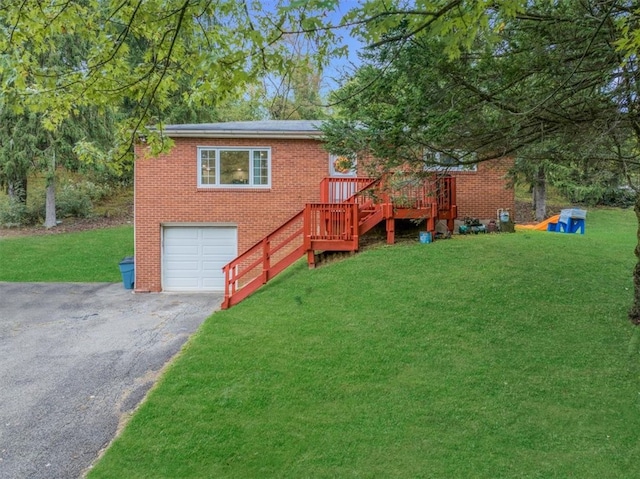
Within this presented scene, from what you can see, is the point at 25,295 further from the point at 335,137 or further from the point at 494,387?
the point at 494,387

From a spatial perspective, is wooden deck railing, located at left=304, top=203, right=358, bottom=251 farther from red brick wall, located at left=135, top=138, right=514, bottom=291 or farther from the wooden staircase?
red brick wall, located at left=135, top=138, right=514, bottom=291

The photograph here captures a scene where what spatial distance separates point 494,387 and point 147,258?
896 cm

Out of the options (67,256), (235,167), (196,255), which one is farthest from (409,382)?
(67,256)

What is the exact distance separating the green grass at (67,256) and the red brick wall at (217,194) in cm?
271

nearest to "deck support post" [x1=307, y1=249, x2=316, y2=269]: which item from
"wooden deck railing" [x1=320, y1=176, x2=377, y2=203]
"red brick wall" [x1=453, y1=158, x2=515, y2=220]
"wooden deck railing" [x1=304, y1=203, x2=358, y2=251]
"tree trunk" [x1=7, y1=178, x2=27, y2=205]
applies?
"wooden deck railing" [x1=304, y1=203, x2=358, y2=251]

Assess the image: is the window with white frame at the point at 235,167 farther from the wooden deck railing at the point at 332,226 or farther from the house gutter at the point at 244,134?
the wooden deck railing at the point at 332,226

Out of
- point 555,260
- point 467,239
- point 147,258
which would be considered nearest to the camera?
point 555,260

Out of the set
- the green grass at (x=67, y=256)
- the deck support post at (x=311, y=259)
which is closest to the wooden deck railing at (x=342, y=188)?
the deck support post at (x=311, y=259)

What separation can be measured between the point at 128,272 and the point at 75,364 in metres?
5.38

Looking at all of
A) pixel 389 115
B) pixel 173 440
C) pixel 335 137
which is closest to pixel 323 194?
pixel 335 137

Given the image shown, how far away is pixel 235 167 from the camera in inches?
434

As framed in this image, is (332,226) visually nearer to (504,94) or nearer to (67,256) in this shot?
(504,94)

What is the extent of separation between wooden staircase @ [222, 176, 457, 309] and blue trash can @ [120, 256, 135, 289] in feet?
9.71

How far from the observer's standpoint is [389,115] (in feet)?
15.7
